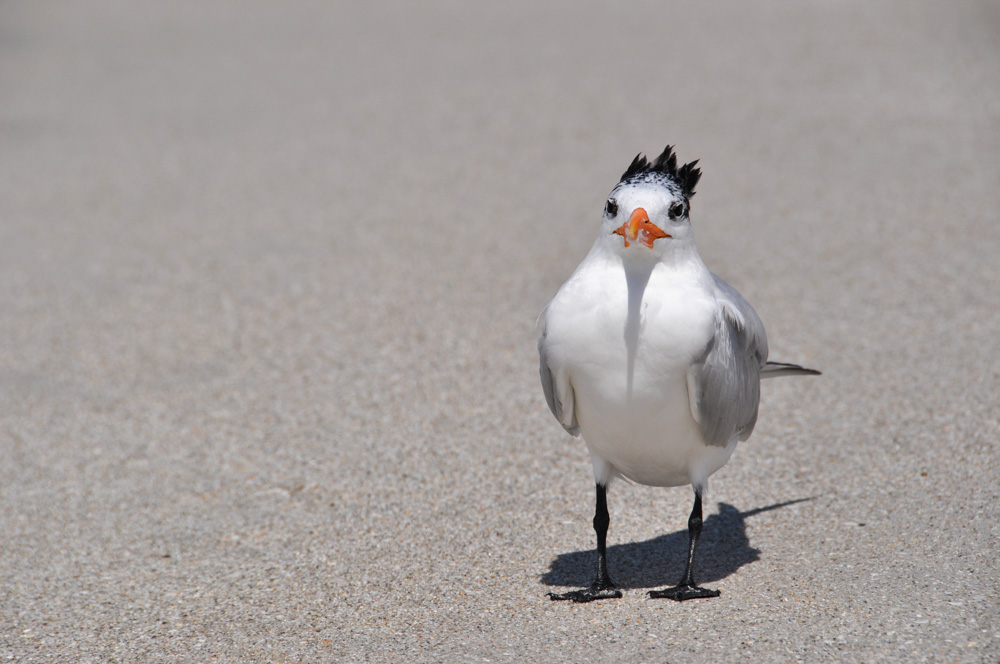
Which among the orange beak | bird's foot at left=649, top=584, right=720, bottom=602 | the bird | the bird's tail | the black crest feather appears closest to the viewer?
the orange beak

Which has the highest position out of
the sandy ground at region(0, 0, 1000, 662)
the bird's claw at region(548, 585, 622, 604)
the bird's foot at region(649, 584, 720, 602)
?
the sandy ground at region(0, 0, 1000, 662)

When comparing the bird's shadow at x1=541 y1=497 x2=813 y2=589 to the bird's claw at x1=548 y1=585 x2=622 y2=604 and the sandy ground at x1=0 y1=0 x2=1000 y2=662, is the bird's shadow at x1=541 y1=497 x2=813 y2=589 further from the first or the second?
the bird's claw at x1=548 y1=585 x2=622 y2=604

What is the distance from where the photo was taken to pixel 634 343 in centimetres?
331

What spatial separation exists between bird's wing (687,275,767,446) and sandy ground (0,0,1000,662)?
25.4 inches

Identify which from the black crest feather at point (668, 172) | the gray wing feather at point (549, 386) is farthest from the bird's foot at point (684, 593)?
the black crest feather at point (668, 172)

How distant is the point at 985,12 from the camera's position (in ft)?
37.4

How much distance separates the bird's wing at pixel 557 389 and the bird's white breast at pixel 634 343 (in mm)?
31

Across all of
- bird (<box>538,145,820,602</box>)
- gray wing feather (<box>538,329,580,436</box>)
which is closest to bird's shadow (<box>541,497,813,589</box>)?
bird (<box>538,145,820,602</box>)

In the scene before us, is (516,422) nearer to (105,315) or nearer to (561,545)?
(561,545)

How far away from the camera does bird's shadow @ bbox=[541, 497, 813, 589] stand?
3918mm

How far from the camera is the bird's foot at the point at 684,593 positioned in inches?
143

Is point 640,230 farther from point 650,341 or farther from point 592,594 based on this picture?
point 592,594

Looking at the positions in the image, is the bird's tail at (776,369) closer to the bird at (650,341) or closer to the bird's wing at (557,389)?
the bird at (650,341)

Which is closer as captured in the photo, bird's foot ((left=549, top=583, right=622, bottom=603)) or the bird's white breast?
the bird's white breast
